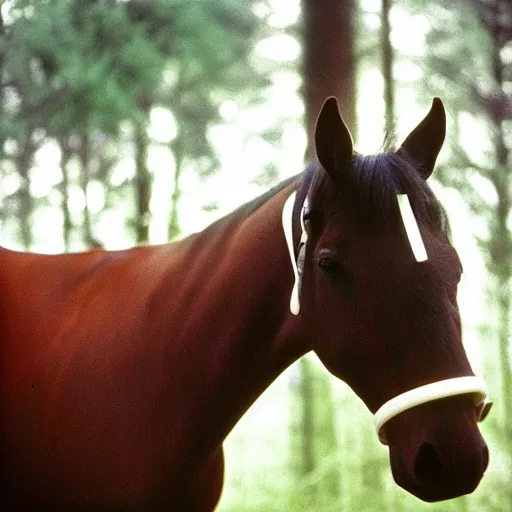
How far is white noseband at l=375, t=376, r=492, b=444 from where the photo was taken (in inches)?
62.5

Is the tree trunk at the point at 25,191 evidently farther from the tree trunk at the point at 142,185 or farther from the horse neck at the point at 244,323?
the horse neck at the point at 244,323

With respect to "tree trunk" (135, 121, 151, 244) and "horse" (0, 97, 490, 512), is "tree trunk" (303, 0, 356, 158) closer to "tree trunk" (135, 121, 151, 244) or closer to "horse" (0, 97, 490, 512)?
"horse" (0, 97, 490, 512)

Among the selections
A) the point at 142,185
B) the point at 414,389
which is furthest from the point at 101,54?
the point at 414,389

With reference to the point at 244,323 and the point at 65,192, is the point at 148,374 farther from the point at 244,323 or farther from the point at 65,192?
the point at 65,192

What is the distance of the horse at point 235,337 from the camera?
1.66 meters

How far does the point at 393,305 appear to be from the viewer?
1681 mm

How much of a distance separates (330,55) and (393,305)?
3448 mm

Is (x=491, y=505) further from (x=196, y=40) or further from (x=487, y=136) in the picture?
(x=196, y=40)

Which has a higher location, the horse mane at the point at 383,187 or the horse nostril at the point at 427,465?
the horse mane at the point at 383,187

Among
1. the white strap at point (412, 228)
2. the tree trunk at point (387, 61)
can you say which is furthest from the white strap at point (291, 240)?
the tree trunk at point (387, 61)

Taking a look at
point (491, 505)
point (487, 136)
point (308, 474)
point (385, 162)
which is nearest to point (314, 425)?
point (308, 474)

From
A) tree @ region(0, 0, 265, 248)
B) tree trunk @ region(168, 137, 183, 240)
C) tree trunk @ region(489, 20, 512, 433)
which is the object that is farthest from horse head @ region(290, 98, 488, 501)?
tree trunk @ region(168, 137, 183, 240)

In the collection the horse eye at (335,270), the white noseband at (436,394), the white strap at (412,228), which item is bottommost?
the white noseband at (436,394)

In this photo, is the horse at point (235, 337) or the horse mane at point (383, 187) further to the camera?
the horse mane at point (383, 187)
